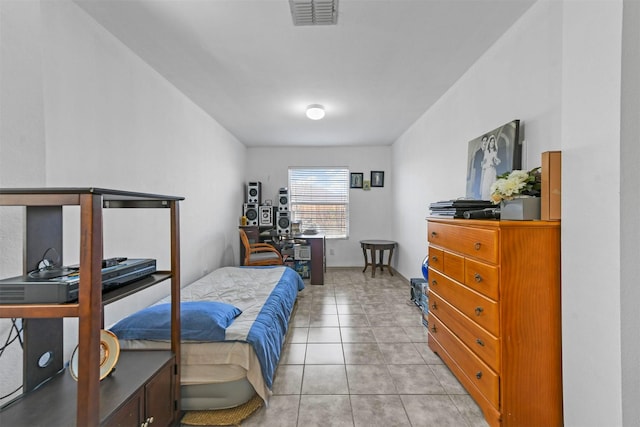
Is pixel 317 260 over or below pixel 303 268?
over

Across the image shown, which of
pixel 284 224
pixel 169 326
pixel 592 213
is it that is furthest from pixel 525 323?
pixel 284 224

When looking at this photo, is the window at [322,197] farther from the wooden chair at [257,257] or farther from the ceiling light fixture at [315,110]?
the ceiling light fixture at [315,110]

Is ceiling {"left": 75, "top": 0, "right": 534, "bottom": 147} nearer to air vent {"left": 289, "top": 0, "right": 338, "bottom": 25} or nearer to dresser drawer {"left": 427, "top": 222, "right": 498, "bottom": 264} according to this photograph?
air vent {"left": 289, "top": 0, "right": 338, "bottom": 25}

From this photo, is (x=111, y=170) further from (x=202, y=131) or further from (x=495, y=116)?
(x=495, y=116)

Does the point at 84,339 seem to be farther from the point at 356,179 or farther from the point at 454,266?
the point at 356,179

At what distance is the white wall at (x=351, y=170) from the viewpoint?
588 centimetres

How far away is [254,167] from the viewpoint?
5895 millimetres

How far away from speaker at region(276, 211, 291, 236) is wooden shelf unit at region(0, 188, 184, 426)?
373 cm

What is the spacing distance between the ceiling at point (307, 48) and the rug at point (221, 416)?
257 centimetres

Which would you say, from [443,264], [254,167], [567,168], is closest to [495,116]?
[567,168]

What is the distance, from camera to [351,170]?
5.92m

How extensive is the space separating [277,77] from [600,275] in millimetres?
2789

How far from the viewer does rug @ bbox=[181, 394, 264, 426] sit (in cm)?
163

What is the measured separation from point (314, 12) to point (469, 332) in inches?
91.0
